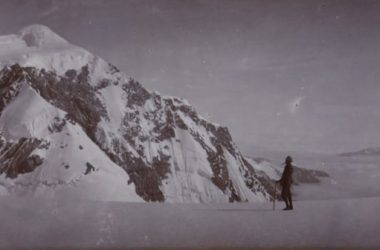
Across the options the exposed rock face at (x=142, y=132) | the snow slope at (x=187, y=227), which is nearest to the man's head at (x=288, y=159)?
the snow slope at (x=187, y=227)

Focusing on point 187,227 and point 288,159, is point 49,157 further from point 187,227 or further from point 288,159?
point 288,159

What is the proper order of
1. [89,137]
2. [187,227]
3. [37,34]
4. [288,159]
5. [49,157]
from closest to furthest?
[187,227] < [288,159] < [37,34] < [49,157] < [89,137]

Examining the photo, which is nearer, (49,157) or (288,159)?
(288,159)

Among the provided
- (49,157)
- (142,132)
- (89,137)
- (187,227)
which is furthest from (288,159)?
(142,132)

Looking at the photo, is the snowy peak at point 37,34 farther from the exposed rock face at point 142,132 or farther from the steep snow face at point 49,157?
the steep snow face at point 49,157

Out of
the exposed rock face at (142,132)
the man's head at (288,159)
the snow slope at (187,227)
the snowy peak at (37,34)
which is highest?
the exposed rock face at (142,132)

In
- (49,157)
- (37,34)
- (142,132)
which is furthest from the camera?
(142,132)

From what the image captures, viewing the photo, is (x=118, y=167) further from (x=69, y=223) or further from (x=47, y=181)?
(x=69, y=223)
